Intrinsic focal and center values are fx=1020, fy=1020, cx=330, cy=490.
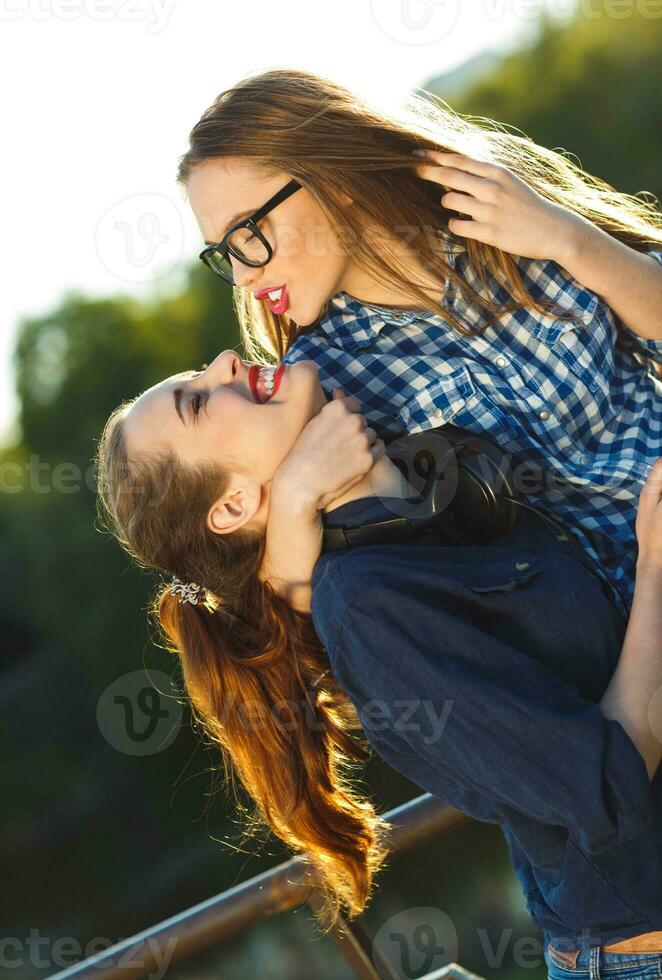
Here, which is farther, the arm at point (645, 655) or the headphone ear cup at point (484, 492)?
the headphone ear cup at point (484, 492)

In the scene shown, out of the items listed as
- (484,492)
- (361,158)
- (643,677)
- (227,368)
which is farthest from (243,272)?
(643,677)

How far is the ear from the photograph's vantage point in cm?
204

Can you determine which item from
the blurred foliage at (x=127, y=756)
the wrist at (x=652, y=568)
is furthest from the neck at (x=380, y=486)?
the blurred foliage at (x=127, y=756)

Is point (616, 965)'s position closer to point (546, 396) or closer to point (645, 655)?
point (645, 655)

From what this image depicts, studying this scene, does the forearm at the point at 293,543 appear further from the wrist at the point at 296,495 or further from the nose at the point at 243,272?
the nose at the point at 243,272

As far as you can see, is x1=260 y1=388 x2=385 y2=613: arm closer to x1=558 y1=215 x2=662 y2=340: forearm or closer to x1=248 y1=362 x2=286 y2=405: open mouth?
x1=248 y1=362 x2=286 y2=405: open mouth

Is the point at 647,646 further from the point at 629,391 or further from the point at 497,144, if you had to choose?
the point at 497,144

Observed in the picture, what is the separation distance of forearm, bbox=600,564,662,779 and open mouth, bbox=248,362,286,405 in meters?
0.78

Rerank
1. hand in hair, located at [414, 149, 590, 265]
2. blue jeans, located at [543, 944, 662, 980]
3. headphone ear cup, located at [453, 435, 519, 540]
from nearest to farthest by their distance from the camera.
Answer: blue jeans, located at [543, 944, 662, 980]
headphone ear cup, located at [453, 435, 519, 540]
hand in hair, located at [414, 149, 590, 265]

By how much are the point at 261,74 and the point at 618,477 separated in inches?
43.2

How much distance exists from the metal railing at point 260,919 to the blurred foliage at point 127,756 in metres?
13.8

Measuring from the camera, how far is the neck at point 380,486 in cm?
193

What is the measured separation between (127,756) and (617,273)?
19554 millimetres

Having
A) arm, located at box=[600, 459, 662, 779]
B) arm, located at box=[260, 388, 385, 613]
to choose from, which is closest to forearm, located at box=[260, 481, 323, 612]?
arm, located at box=[260, 388, 385, 613]
